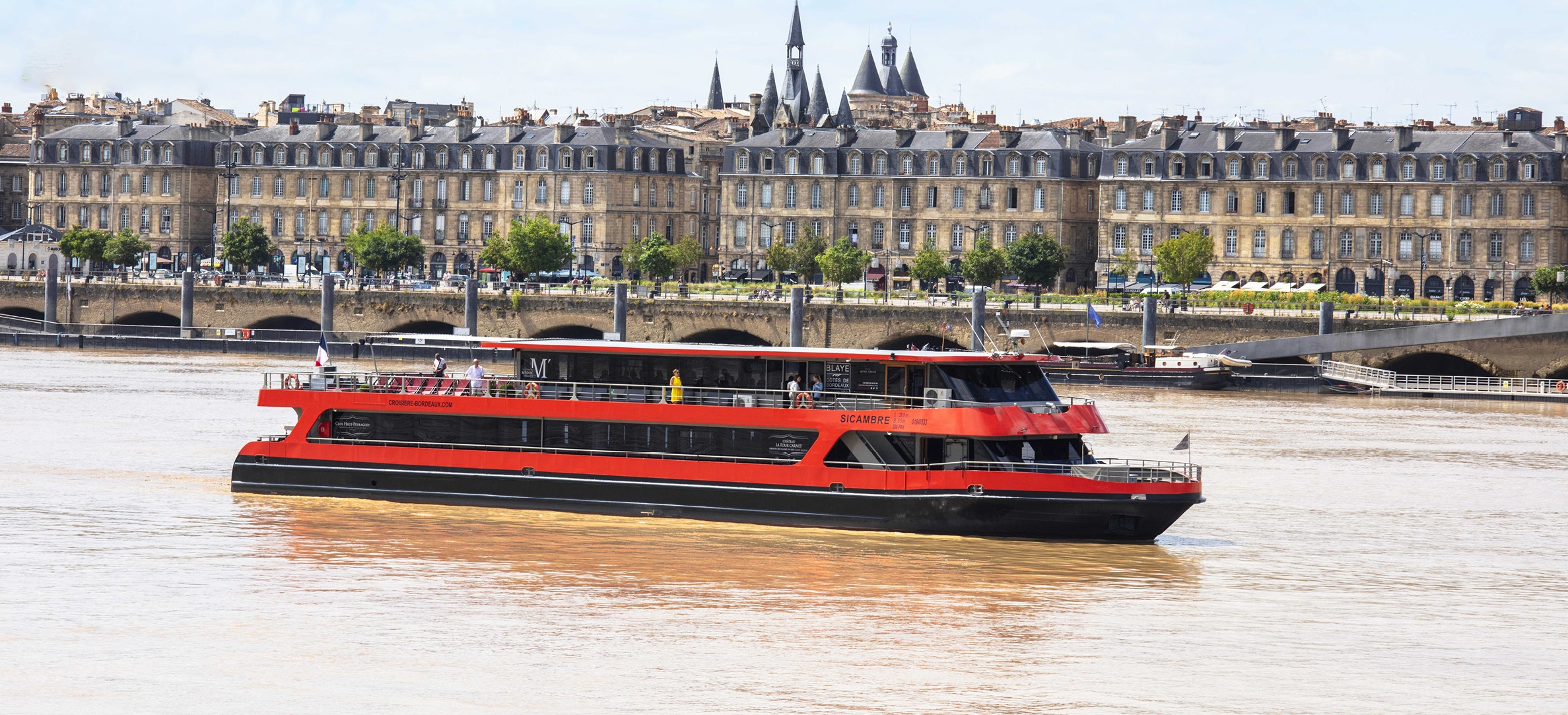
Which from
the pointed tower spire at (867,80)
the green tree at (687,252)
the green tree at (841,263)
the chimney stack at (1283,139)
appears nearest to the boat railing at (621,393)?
the green tree at (841,263)

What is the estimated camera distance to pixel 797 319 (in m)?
76.1

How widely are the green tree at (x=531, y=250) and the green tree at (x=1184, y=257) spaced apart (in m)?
25.9

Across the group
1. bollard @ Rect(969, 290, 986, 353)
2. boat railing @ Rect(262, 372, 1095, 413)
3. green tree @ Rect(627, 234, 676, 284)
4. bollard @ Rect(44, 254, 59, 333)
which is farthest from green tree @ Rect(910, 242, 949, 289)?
boat railing @ Rect(262, 372, 1095, 413)

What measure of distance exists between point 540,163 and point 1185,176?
30191 mm

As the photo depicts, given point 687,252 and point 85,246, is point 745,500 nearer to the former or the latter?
point 687,252

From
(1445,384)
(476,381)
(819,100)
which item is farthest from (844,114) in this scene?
(476,381)

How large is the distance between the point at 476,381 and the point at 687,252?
64.0m

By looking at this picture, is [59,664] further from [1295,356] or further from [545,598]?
[1295,356]

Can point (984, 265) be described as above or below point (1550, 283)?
above

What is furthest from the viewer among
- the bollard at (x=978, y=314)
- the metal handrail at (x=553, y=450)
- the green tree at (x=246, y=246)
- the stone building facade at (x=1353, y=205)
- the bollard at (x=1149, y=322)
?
the green tree at (x=246, y=246)

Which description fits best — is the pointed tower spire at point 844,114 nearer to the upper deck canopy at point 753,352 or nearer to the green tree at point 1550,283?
the green tree at point 1550,283

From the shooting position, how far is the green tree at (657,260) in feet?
312

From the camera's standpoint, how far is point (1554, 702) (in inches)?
882

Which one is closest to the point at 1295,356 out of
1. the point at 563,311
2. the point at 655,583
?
the point at 563,311
